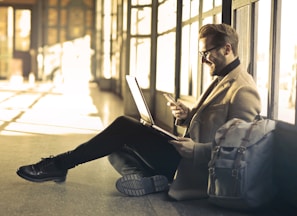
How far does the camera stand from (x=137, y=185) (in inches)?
121

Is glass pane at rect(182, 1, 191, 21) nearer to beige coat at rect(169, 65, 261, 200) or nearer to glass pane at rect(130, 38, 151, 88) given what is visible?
glass pane at rect(130, 38, 151, 88)

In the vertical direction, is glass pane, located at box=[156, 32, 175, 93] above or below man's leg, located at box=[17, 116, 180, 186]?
above

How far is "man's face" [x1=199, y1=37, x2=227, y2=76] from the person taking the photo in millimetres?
2854

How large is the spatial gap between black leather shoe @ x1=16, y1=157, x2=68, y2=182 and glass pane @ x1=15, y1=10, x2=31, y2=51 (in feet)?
54.0

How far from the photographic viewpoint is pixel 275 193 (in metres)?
2.80

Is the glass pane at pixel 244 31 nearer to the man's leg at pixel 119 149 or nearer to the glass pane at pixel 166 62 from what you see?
the man's leg at pixel 119 149

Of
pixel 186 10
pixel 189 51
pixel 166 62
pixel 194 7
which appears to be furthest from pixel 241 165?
pixel 166 62

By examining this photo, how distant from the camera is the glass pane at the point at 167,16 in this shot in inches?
246

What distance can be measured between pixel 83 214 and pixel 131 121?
63cm

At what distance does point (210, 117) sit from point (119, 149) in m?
0.58

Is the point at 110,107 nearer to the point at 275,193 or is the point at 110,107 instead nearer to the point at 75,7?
the point at 275,193

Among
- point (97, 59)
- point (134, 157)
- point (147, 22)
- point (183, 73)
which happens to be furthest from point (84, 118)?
point (97, 59)

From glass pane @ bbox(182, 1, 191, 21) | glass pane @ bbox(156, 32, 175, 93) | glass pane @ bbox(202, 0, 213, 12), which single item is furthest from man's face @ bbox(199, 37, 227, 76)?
glass pane @ bbox(156, 32, 175, 93)

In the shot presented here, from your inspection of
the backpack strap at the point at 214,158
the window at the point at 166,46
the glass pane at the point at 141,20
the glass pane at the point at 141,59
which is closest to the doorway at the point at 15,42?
the glass pane at the point at 141,59
